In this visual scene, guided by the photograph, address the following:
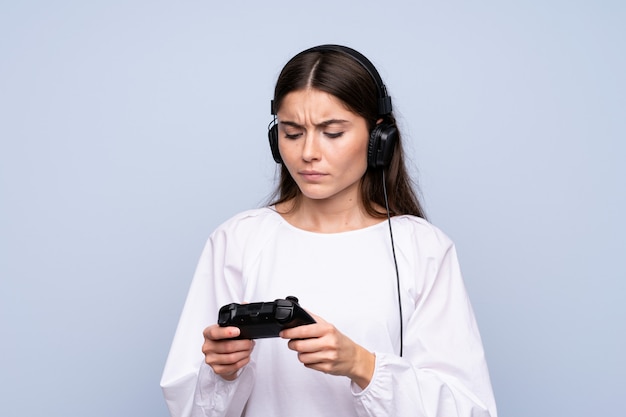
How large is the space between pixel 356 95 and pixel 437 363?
704 mm

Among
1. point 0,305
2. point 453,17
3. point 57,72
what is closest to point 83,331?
point 0,305

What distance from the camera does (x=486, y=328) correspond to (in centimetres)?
321

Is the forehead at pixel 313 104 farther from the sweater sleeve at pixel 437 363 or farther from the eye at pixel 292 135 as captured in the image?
the sweater sleeve at pixel 437 363

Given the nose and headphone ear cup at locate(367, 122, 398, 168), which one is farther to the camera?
headphone ear cup at locate(367, 122, 398, 168)

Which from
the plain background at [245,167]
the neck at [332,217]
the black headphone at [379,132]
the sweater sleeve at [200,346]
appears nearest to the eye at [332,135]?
the black headphone at [379,132]

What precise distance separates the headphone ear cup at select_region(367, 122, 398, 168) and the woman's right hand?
0.59 meters

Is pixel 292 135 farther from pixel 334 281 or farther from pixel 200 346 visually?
pixel 200 346

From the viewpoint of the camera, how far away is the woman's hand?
1838mm

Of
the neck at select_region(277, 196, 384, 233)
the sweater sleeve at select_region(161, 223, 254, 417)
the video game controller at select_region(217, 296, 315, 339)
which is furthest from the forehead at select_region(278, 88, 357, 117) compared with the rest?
the video game controller at select_region(217, 296, 315, 339)

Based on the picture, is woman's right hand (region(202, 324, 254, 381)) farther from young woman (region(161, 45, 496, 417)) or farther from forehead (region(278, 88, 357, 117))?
forehead (region(278, 88, 357, 117))

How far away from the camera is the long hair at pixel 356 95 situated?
7.13 ft

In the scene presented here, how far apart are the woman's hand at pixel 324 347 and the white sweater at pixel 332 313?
0.66ft

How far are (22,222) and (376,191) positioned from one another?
1.52 meters

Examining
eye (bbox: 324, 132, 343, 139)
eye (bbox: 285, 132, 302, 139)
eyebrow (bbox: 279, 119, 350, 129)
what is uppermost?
eyebrow (bbox: 279, 119, 350, 129)
